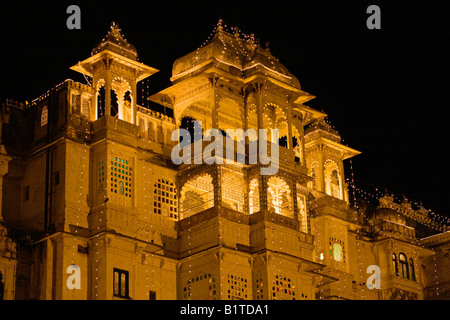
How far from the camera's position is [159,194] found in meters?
46.7

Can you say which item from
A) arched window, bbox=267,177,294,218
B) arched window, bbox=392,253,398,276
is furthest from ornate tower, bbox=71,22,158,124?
arched window, bbox=392,253,398,276

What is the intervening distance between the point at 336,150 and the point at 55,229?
18420mm

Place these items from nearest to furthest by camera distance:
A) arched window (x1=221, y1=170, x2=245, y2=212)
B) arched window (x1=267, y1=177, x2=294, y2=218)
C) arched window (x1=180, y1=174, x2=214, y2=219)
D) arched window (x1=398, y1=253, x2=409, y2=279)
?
arched window (x1=180, y1=174, x2=214, y2=219), arched window (x1=267, y1=177, x2=294, y2=218), arched window (x1=221, y1=170, x2=245, y2=212), arched window (x1=398, y1=253, x2=409, y2=279)

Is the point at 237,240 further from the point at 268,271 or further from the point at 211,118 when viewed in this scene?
the point at 211,118

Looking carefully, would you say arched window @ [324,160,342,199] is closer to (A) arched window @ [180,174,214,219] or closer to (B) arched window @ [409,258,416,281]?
(B) arched window @ [409,258,416,281]

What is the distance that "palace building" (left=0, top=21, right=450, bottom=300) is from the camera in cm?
4266

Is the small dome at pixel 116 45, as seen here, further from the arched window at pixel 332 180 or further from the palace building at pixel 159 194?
the arched window at pixel 332 180

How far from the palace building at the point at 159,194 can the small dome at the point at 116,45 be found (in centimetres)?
7

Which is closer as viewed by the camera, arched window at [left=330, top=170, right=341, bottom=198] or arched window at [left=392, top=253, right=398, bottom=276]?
arched window at [left=330, top=170, right=341, bottom=198]

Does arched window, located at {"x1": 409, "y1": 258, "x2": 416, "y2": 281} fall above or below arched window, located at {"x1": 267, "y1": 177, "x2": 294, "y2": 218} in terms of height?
below

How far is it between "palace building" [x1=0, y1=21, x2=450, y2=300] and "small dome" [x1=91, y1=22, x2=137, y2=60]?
0.07 meters

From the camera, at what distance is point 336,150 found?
5544 cm

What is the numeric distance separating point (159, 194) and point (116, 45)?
6838 mm

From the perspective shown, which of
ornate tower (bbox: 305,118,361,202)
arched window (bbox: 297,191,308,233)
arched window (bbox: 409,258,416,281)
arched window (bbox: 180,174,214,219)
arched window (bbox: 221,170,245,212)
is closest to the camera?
arched window (bbox: 180,174,214,219)
